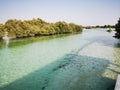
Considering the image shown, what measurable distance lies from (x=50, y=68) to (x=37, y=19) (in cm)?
5743

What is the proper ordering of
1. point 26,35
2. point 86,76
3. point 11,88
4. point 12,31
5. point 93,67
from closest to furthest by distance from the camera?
point 11,88 → point 86,76 → point 93,67 → point 12,31 → point 26,35

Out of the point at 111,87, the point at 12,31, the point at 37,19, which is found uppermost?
the point at 37,19

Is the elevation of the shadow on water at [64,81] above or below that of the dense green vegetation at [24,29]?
below

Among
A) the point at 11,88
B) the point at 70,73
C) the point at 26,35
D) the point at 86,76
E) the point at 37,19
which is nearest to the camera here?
the point at 11,88

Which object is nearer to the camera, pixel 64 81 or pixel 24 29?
pixel 64 81

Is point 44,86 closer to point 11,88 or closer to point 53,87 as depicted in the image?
point 53,87

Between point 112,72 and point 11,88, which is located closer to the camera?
point 11,88

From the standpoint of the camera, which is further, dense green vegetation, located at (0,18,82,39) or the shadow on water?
dense green vegetation, located at (0,18,82,39)

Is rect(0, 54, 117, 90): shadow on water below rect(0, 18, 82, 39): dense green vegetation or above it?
below

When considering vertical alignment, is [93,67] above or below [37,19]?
below

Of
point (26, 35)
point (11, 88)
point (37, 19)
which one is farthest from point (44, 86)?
point (37, 19)

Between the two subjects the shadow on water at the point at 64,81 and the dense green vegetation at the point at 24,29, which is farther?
the dense green vegetation at the point at 24,29

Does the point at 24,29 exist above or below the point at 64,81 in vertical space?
above

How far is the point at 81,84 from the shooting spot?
971 cm
